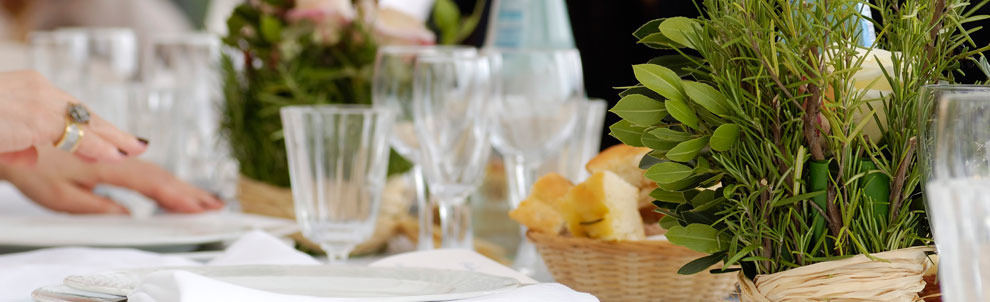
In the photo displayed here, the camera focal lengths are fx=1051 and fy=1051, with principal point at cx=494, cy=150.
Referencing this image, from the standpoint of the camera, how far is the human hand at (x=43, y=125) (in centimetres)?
89

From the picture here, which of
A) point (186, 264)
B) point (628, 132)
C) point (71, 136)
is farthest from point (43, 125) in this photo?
point (628, 132)

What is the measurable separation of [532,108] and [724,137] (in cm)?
51

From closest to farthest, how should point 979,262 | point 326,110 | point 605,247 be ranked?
point 979,262 → point 605,247 → point 326,110

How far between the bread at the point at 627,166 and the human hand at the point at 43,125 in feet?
1.30

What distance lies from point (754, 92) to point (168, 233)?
2.12ft

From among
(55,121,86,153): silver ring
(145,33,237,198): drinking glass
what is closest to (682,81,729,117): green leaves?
(55,121,86,153): silver ring

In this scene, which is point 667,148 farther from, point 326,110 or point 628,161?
point 326,110

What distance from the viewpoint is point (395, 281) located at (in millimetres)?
606

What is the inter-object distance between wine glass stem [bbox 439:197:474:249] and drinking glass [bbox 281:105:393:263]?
0.10m

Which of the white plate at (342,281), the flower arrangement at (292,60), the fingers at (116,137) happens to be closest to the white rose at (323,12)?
the flower arrangement at (292,60)

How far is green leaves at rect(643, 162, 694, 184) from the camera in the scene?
1.72ft

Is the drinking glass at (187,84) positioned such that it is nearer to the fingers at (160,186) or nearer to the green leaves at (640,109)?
the fingers at (160,186)

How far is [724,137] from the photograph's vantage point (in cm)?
49

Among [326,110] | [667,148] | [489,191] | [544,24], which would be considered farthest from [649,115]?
[489,191]
